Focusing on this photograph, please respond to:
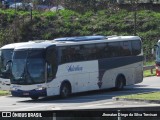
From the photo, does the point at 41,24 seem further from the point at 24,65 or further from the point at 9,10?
the point at 24,65

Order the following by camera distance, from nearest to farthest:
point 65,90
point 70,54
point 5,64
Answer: point 65,90 → point 70,54 → point 5,64

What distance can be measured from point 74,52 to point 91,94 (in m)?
2.81

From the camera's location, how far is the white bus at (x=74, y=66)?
29.6 metres

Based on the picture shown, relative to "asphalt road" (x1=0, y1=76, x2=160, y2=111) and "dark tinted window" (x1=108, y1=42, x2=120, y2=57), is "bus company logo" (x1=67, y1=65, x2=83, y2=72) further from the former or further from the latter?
"dark tinted window" (x1=108, y1=42, x2=120, y2=57)

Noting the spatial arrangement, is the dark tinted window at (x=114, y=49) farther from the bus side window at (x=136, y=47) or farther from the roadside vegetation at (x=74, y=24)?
the roadside vegetation at (x=74, y=24)

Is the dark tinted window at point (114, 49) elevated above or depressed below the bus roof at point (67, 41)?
below

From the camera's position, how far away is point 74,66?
3150 centimetres

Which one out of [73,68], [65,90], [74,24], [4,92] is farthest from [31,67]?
[74,24]

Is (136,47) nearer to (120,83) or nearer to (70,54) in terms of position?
(120,83)

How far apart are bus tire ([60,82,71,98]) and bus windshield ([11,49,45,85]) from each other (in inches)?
56.7

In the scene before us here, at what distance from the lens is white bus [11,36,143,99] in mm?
29625

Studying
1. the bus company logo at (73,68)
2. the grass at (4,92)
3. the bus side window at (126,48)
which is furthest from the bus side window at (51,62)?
the bus side window at (126,48)

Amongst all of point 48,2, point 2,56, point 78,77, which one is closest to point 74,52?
point 78,77

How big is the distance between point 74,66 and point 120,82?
165 inches
